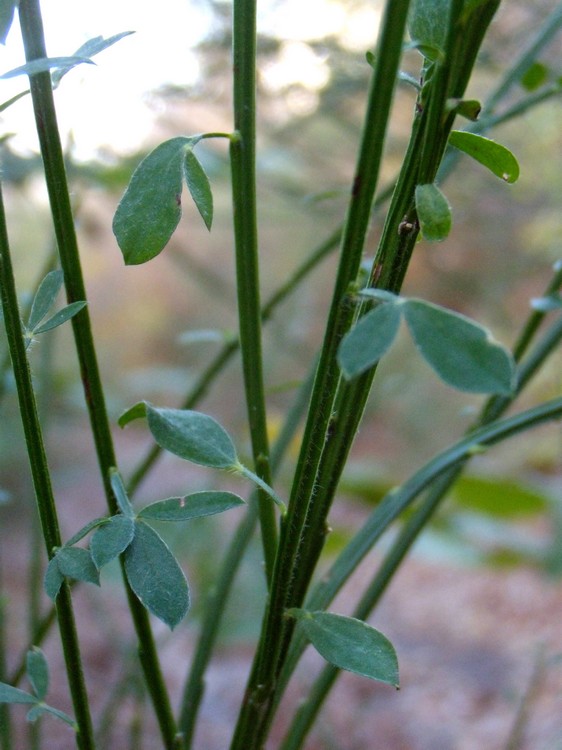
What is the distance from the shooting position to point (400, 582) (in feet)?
5.78

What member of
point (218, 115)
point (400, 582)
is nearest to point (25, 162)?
point (218, 115)

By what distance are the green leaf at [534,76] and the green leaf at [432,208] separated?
243 millimetres

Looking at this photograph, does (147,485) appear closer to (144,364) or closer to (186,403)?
(144,364)

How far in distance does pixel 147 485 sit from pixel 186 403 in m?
1.87

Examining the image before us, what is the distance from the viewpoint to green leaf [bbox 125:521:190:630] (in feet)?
0.59

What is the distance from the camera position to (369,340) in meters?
0.14

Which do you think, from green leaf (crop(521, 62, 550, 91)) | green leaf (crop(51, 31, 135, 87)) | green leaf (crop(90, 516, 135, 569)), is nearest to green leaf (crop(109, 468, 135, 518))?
green leaf (crop(90, 516, 135, 569))

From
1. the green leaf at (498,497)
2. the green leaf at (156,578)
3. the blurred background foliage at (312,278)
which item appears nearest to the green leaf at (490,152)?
the green leaf at (156,578)

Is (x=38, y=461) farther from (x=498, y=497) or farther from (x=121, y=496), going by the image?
(x=498, y=497)

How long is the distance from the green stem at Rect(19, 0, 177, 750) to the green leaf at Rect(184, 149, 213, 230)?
3 cm

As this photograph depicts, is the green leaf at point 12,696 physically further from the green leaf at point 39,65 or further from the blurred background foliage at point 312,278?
the blurred background foliage at point 312,278

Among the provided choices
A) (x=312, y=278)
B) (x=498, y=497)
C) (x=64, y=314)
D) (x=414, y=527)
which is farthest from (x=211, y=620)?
(x=312, y=278)

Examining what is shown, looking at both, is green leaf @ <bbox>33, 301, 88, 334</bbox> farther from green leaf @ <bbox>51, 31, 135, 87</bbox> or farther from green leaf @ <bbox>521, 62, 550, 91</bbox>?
green leaf @ <bbox>521, 62, 550, 91</bbox>

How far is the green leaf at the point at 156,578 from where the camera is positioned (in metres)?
0.18
